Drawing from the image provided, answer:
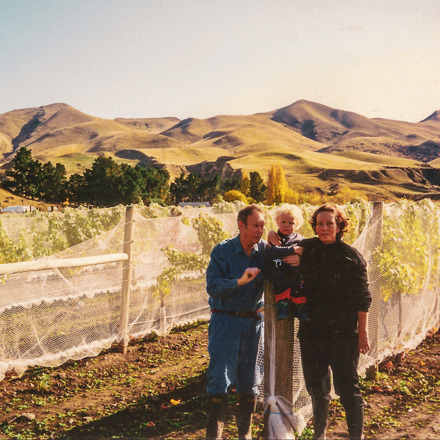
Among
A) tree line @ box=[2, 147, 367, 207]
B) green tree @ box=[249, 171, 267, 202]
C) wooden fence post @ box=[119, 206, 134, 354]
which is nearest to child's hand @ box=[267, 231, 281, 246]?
wooden fence post @ box=[119, 206, 134, 354]

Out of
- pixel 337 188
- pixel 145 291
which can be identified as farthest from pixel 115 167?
pixel 145 291

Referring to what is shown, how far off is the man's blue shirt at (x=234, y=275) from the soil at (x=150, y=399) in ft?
4.76

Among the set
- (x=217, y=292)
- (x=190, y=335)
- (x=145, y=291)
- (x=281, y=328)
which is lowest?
(x=190, y=335)

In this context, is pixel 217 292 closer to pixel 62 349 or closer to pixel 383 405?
pixel 383 405

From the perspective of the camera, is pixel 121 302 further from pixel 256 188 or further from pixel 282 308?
pixel 256 188

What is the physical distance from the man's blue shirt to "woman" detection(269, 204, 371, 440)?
1.25 ft

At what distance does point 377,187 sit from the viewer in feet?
351

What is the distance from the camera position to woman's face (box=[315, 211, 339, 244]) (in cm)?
343

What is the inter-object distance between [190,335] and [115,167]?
86.0 meters

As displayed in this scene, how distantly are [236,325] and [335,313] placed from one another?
2.55 ft

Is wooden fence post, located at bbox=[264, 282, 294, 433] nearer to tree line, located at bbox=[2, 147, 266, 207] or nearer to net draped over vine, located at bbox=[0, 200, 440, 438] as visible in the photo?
net draped over vine, located at bbox=[0, 200, 440, 438]

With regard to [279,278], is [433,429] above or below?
below

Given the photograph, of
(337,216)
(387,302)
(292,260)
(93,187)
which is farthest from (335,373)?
(93,187)

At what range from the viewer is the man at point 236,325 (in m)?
3.32
